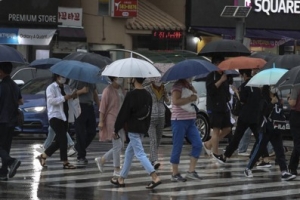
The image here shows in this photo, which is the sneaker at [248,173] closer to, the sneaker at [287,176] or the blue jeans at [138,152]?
the sneaker at [287,176]

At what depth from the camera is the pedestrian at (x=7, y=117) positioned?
14.7 m

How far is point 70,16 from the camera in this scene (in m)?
36.4

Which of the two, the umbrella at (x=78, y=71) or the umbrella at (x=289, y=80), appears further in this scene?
the umbrella at (x=78, y=71)

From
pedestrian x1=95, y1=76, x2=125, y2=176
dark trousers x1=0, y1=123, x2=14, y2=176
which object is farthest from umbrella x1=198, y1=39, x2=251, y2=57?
dark trousers x1=0, y1=123, x2=14, y2=176

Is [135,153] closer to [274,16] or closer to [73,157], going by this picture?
[73,157]

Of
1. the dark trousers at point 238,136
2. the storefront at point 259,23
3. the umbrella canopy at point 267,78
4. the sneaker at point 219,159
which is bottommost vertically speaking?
the sneaker at point 219,159

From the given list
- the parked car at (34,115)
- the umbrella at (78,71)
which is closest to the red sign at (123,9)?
the parked car at (34,115)

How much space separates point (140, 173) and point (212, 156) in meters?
2.74

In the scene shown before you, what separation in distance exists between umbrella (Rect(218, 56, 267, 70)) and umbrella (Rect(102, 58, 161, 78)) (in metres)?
3.08

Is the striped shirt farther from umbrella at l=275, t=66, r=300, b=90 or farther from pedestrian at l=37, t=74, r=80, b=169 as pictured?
pedestrian at l=37, t=74, r=80, b=169

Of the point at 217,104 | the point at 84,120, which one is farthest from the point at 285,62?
the point at 84,120

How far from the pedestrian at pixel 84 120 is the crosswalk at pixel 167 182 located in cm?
33

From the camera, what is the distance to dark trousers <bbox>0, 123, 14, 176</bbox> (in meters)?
14.7

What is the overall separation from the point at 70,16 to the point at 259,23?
10.5 meters
